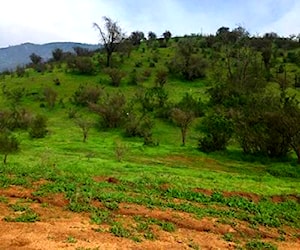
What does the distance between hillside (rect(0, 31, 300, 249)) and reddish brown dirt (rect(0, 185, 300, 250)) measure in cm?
4

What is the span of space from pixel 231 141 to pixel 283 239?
51.6 ft

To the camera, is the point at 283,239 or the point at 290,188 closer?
the point at 283,239

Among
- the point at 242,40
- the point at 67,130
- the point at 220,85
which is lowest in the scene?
the point at 67,130

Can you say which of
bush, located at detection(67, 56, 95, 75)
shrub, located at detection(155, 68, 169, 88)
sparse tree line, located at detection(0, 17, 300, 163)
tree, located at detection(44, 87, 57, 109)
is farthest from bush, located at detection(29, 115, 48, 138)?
bush, located at detection(67, 56, 95, 75)

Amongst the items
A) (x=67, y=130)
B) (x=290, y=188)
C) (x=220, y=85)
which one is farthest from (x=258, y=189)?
(x=220, y=85)

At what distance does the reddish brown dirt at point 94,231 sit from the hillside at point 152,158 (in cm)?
4

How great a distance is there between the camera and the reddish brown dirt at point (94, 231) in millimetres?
9672

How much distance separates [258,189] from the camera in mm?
16391

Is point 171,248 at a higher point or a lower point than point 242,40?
lower

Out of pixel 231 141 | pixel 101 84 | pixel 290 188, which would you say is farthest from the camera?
pixel 101 84

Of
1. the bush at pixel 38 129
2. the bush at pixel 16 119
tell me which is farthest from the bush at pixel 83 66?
the bush at pixel 38 129

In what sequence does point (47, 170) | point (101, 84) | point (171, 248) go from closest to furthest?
point (171, 248), point (47, 170), point (101, 84)

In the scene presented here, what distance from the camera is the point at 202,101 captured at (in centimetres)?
3819

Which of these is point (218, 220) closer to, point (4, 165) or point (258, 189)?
point (258, 189)
